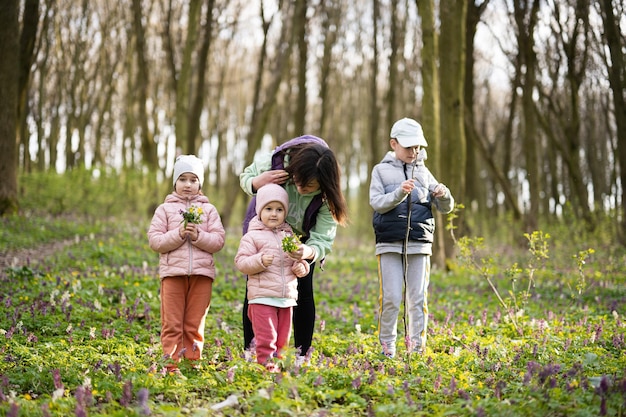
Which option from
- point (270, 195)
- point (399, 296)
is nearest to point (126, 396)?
point (270, 195)

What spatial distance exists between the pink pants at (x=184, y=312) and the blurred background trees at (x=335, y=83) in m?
7.33

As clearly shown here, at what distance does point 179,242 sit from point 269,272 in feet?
2.64

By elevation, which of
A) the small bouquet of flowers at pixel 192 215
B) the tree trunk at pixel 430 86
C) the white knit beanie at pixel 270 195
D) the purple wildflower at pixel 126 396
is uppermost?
the tree trunk at pixel 430 86

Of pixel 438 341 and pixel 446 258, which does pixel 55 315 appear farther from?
pixel 446 258

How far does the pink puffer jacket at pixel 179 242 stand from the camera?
5.02 m

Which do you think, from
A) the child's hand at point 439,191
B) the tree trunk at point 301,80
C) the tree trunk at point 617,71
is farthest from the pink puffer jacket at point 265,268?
the tree trunk at point 301,80

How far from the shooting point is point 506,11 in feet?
62.4

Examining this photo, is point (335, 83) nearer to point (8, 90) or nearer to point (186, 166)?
point (8, 90)

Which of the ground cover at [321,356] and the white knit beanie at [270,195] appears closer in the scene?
the ground cover at [321,356]

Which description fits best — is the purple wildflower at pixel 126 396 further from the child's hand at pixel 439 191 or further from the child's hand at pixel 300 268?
the child's hand at pixel 439 191

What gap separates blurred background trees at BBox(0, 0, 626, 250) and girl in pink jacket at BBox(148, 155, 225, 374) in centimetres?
709

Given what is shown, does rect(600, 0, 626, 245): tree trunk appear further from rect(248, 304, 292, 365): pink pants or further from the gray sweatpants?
rect(248, 304, 292, 365): pink pants

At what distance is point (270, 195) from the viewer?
492 cm

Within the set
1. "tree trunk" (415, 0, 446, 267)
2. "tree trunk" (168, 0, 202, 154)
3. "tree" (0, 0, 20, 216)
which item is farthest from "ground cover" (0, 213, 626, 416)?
"tree trunk" (168, 0, 202, 154)
